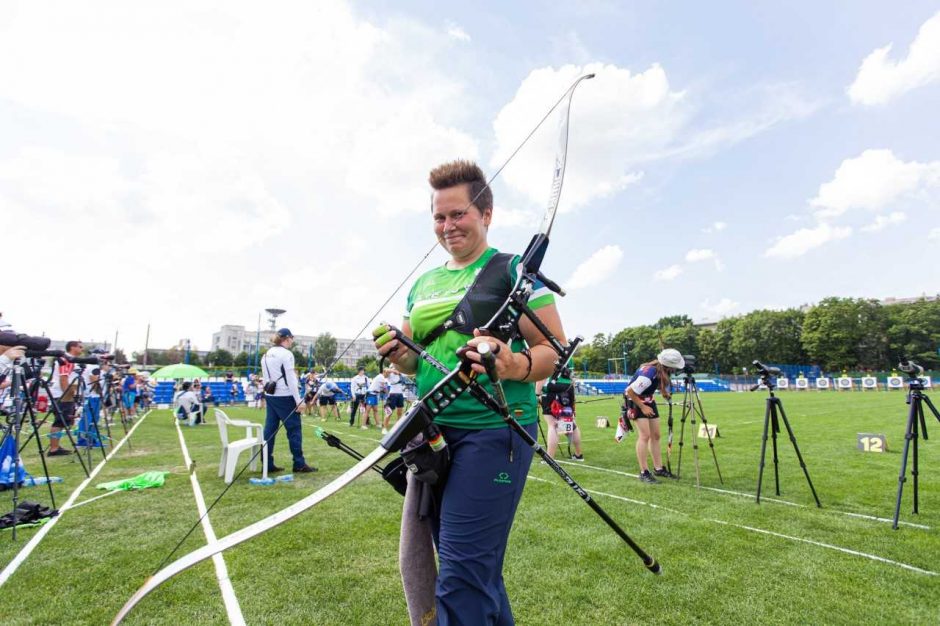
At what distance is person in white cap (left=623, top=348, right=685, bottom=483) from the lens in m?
7.34

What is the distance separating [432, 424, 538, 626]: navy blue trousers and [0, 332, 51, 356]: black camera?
5.61 m

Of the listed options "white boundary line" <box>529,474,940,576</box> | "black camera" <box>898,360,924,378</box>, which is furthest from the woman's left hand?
"black camera" <box>898,360,924,378</box>

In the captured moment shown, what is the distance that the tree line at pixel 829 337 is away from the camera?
77438 mm

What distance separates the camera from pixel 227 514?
5.50 metres

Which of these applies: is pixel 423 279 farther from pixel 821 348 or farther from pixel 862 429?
pixel 821 348

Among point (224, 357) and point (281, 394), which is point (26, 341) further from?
point (224, 357)

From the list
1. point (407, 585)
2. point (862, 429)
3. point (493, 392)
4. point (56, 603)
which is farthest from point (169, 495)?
point (862, 429)

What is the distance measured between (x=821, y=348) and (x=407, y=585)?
97227 mm

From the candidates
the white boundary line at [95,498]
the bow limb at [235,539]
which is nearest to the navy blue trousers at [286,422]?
the white boundary line at [95,498]

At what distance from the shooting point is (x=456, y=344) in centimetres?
184

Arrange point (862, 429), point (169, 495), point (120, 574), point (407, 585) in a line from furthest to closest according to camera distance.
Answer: point (862, 429) → point (169, 495) → point (120, 574) → point (407, 585)

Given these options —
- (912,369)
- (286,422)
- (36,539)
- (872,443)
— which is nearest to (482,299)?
(36,539)

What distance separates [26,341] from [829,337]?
3847 inches

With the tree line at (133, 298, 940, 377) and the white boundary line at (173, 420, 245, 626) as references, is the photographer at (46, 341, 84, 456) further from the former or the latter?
the tree line at (133, 298, 940, 377)
